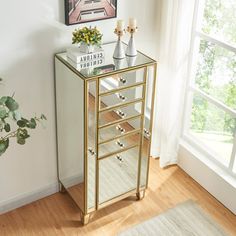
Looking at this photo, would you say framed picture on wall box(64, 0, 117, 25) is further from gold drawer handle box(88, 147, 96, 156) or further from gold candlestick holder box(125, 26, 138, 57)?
gold drawer handle box(88, 147, 96, 156)

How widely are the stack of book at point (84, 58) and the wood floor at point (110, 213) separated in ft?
3.53

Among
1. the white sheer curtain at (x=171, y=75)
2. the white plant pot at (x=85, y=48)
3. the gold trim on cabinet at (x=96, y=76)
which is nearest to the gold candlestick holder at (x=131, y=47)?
the gold trim on cabinet at (x=96, y=76)

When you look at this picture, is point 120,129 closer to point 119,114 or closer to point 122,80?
point 119,114

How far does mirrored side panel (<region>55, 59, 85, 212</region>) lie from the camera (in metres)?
2.60

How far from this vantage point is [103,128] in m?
2.64

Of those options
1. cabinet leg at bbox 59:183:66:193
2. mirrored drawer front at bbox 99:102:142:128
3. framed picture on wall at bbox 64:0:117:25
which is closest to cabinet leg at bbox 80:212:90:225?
cabinet leg at bbox 59:183:66:193

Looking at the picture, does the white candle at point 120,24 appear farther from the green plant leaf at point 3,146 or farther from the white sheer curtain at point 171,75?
the green plant leaf at point 3,146

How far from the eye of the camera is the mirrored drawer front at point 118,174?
9.34 ft

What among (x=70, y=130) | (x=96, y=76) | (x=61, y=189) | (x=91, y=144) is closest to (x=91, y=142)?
(x=91, y=144)

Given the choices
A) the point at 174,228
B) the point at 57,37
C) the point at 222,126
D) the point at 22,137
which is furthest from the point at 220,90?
the point at 22,137

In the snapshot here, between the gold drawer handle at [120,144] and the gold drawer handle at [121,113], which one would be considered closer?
the gold drawer handle at [121,113]

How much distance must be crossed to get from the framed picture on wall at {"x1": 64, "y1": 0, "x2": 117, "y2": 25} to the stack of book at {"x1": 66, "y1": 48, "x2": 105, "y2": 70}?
191 millimetres

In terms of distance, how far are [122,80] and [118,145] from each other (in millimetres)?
461

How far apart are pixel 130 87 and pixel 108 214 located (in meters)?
0.96
